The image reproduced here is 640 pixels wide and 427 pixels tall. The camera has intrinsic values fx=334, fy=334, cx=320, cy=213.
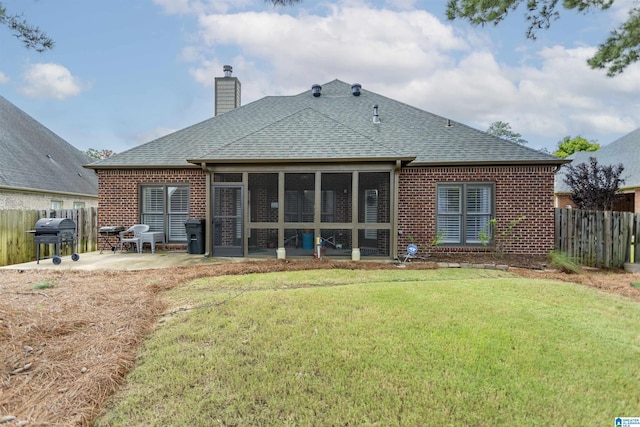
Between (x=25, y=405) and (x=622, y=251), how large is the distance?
1195 centimetres

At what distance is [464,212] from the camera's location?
10.1m

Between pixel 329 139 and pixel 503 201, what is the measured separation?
217 inches

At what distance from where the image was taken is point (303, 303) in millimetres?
4797

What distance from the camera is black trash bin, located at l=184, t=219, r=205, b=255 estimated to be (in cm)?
980

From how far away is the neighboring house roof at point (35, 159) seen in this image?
1324cm

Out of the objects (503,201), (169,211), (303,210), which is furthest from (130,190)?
(503,201)

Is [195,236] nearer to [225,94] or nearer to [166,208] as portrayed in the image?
[166,208]

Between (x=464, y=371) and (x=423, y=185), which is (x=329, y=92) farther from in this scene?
(x=464, y=371)

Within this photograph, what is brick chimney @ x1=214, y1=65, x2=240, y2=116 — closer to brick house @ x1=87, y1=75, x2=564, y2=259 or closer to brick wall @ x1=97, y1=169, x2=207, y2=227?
brick house @ x1=87, y1=75, x2=564, y2=259

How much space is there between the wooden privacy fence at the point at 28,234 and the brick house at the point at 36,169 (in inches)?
146

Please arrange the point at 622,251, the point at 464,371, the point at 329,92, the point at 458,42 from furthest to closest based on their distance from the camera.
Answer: the point at 329,92 < the point at 458,42 < the point at 622,251 < the point at 464,371

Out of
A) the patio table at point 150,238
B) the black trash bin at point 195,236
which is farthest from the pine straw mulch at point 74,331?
the patio table at point 150,238

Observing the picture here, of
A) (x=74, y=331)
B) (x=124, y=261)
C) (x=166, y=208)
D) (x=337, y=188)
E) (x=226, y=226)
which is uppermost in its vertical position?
(x=337, y=188)

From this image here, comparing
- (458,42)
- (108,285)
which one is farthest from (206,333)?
(458,42)
